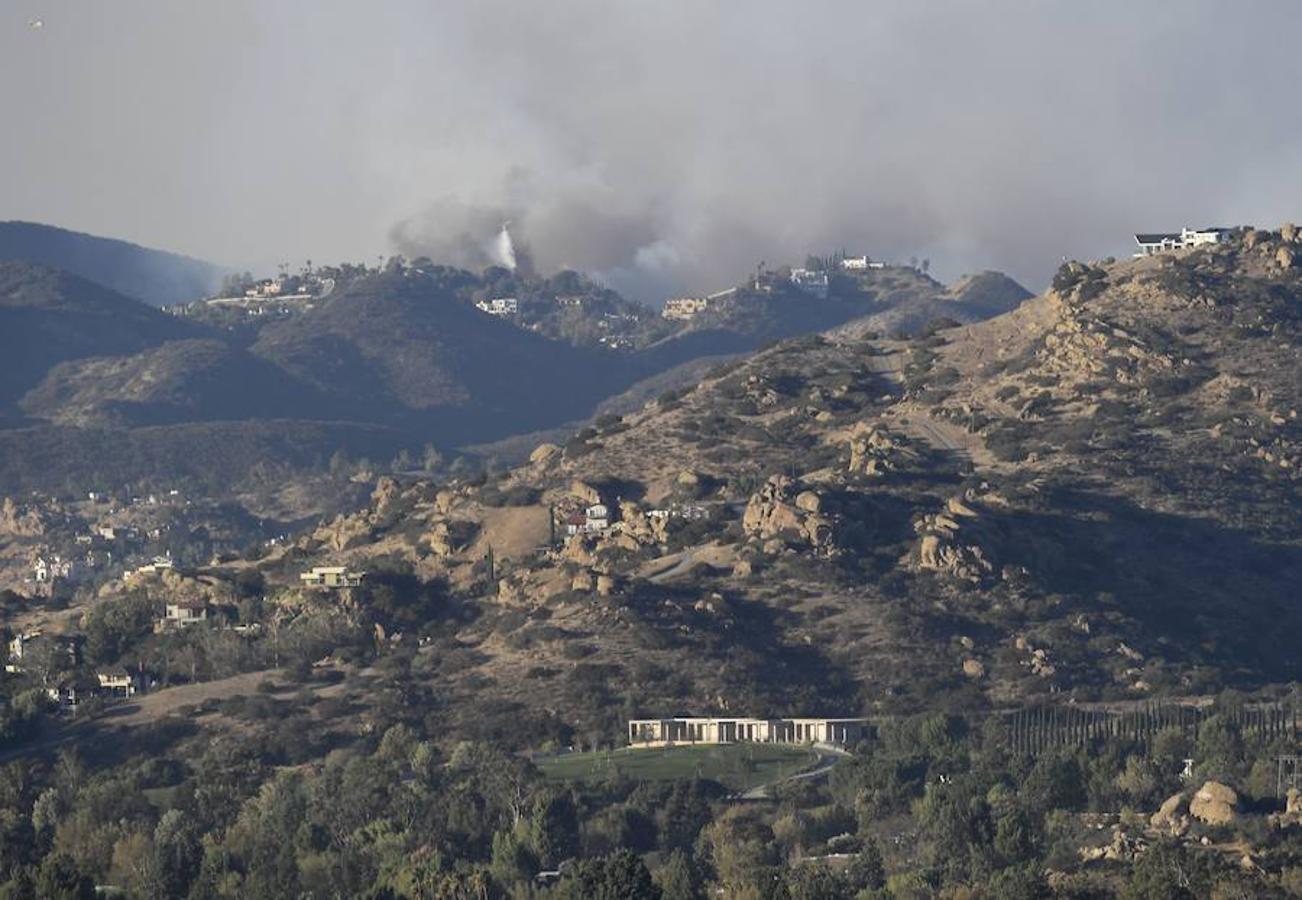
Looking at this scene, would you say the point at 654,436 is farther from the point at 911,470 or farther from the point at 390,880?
the point at 390,880

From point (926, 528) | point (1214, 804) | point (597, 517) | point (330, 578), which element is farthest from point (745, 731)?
point (1214, 804)

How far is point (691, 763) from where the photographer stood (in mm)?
134625

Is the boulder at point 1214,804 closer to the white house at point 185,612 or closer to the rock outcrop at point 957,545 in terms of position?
the rock outcrop at point 957,545

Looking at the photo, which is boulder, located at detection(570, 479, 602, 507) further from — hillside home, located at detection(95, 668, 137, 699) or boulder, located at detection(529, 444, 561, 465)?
hillside home, located at detection(95, 668, 137, 699)

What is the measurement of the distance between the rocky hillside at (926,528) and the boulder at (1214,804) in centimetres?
3048

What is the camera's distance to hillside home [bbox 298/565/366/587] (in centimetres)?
16562

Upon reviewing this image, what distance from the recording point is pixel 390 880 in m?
108

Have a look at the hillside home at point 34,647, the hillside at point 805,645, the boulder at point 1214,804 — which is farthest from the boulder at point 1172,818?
the hillside home at point 34,647

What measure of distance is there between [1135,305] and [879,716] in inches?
2062

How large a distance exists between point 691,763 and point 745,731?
7359mm

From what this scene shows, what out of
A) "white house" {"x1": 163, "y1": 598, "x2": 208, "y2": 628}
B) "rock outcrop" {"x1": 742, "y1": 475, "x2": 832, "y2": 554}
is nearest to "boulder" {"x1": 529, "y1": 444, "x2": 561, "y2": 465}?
"white house" {"x1": 163, "y1": 598, "x2": 208, "y2": 628}

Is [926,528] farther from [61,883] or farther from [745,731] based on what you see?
[61,883]

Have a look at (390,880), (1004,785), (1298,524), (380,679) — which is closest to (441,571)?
(380,679)

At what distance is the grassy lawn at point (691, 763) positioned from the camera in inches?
5157
